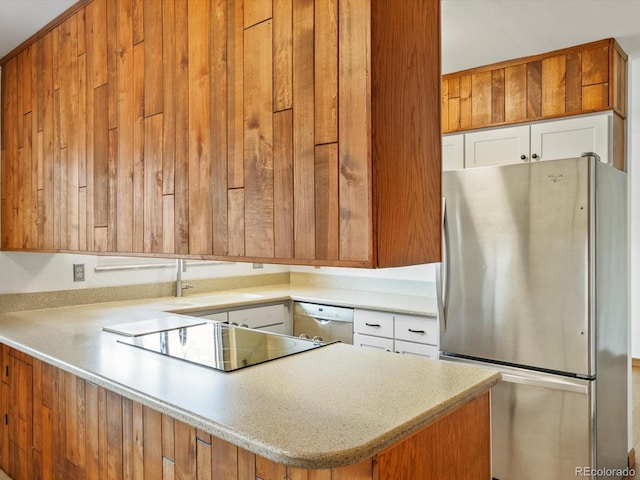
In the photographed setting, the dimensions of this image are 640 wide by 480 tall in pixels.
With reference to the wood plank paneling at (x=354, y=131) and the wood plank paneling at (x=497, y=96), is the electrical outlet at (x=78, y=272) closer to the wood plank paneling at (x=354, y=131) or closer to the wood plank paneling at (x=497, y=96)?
the wood plank paneling at (x=354, y=131)

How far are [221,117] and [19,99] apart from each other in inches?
74.1

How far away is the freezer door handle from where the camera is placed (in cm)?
239

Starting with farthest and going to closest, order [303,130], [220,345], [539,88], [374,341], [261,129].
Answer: [374,341] → [539,88] → [220,345] → [261,129] → [303,130]

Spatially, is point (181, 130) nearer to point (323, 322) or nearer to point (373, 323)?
point (373, 323)

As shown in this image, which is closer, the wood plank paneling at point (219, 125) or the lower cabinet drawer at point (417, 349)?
the wood plank paneling at point (219, 125)

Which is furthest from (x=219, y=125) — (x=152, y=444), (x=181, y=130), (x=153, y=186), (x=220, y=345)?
(x=152, y=444)

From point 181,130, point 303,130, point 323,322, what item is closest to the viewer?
point 303,130

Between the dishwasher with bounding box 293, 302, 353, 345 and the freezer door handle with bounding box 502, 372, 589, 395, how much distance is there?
3.89ft

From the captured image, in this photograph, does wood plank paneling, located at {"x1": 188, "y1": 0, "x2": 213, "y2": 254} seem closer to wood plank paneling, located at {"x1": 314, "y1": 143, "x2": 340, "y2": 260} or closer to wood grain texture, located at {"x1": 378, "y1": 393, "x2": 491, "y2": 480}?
wood plank paneling, located at {"x1": 314, "y1": 143, "x2": 340, "y2": 260}

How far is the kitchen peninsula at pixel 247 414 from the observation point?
123cm

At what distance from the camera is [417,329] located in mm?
3133

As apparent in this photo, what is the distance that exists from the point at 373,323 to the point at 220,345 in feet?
4.84

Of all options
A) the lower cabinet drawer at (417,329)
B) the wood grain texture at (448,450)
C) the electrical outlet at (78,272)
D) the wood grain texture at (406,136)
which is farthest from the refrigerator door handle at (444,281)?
the electrical outlet at (78,272)

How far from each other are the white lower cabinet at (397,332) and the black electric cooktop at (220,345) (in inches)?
A: 46.6
